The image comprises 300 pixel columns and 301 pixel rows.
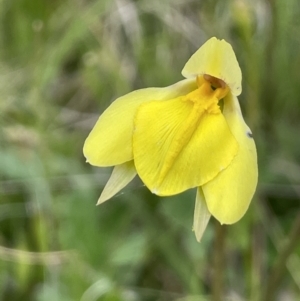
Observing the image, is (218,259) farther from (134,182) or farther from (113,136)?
(134,182)

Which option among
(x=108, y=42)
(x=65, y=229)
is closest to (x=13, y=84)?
(x=108, y=42)

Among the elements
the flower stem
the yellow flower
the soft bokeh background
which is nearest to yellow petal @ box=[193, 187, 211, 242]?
the yellow flower

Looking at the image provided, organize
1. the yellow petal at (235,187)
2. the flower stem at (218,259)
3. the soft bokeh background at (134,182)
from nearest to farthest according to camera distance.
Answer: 1. the yellow petal at (235,187)
2. the flower stem at (218,259)
3. the soft bokeh background at (134,182)

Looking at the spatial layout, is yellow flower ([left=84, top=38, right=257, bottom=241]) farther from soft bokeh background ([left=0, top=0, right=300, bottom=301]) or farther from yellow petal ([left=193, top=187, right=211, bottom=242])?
soft bokeh background ([left=0, top=0, right=300, bottom=301])

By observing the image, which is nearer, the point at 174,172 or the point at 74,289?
the point at 174,172

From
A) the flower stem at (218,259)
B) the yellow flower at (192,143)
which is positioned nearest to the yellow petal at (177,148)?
the yellow flower at (192,143)

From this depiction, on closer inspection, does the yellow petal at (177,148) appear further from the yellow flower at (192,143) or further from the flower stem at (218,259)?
the flower stem at (218,259)

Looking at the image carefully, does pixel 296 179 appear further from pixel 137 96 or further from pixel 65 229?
pixel 137 96
